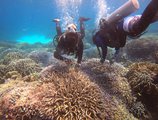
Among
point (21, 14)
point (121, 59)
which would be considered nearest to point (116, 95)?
point (121, 59)

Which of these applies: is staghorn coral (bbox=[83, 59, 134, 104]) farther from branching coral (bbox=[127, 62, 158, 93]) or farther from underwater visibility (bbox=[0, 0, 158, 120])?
branching coral (bbox=[127, 62, 158, 93])

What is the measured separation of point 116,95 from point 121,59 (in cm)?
610

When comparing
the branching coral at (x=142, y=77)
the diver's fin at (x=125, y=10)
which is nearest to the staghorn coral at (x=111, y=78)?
the branching coral at (x=142, y=77)

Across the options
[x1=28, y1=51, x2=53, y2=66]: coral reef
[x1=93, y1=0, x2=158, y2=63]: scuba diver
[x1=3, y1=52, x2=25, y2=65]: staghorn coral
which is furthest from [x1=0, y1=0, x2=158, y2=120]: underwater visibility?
[x1=3, y1=52, x2=25, y2=65]: staghorn coral

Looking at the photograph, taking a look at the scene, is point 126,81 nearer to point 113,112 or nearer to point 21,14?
point 113,112

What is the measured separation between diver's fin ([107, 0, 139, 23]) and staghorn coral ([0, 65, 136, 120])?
2134 millimetres

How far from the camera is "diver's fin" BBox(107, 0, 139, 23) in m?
5.52

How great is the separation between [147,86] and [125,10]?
8.03 ft

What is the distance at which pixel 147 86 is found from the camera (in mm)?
5922

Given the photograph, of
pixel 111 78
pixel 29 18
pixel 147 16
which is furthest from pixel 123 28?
pixel 29 18

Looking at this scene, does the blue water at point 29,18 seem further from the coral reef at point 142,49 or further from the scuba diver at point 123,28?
the scuba diver at point 123,28

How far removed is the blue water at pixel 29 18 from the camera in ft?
140

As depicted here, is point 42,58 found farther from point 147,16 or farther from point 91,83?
point 147,16

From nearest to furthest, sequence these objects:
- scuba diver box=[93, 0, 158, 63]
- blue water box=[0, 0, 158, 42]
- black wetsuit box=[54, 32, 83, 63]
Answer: scuba diver box=[93, 0, 158, 63] → black wetsuit box=[54, 32, 83, 63] → blue water box=[0, 0, 158, 42]
